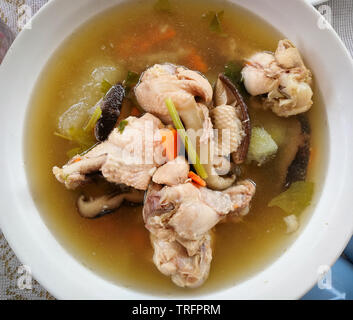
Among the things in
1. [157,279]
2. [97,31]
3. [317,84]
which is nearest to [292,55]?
[317,84]

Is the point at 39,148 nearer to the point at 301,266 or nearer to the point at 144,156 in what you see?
the point at 144,156

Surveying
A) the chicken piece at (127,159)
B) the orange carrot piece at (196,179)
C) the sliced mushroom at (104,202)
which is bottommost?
the sliced mushroom at (104,202)

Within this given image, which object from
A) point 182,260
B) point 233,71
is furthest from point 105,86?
Answer: point 182,260

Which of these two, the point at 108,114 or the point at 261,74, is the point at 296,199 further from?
the point at 108,114

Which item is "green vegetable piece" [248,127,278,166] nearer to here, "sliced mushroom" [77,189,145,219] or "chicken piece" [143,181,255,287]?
"chicken piece" [143,181,255,287]

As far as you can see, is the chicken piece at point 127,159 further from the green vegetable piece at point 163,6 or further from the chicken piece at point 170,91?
the green vegetable piece at point 163,6

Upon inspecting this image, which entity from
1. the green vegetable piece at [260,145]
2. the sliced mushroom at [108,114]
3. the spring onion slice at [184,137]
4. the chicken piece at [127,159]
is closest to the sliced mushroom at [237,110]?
the green vegetable piece at [260,145]
